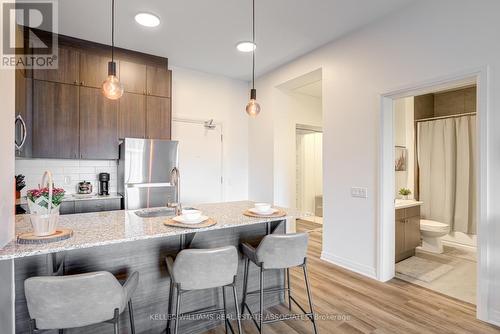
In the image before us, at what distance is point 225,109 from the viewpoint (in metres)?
4.88

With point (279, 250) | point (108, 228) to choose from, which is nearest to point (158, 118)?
point (108, 228)

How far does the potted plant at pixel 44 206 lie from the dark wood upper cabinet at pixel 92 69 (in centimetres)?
240

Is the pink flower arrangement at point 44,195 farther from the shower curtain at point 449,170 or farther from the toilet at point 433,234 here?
the shower curtain at point 449,170

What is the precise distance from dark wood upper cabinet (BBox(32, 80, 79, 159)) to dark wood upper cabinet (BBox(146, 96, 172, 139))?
0.87 meters

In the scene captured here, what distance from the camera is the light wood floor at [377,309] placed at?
210cm

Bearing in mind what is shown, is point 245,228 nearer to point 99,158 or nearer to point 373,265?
point 373,265

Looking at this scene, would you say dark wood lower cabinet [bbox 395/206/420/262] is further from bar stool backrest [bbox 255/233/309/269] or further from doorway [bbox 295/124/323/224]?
doorway [bbox 295/124/323/224]

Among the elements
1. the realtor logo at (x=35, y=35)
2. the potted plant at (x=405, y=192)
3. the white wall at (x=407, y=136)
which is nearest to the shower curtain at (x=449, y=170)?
the white wall at (x=407, y=136)

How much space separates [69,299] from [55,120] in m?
2.75

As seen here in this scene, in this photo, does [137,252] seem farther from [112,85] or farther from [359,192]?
[359,192]

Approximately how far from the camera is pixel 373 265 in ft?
9.90

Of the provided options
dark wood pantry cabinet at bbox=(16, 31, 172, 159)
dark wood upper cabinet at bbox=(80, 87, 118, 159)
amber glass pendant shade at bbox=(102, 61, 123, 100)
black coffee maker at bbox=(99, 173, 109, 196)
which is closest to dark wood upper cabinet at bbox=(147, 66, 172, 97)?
dark wood pantry cabinet at bbox=(16, 31, 172, 159)

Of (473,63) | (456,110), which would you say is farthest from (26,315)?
(456,110)

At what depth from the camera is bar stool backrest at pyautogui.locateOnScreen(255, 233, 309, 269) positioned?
73.7 inches
